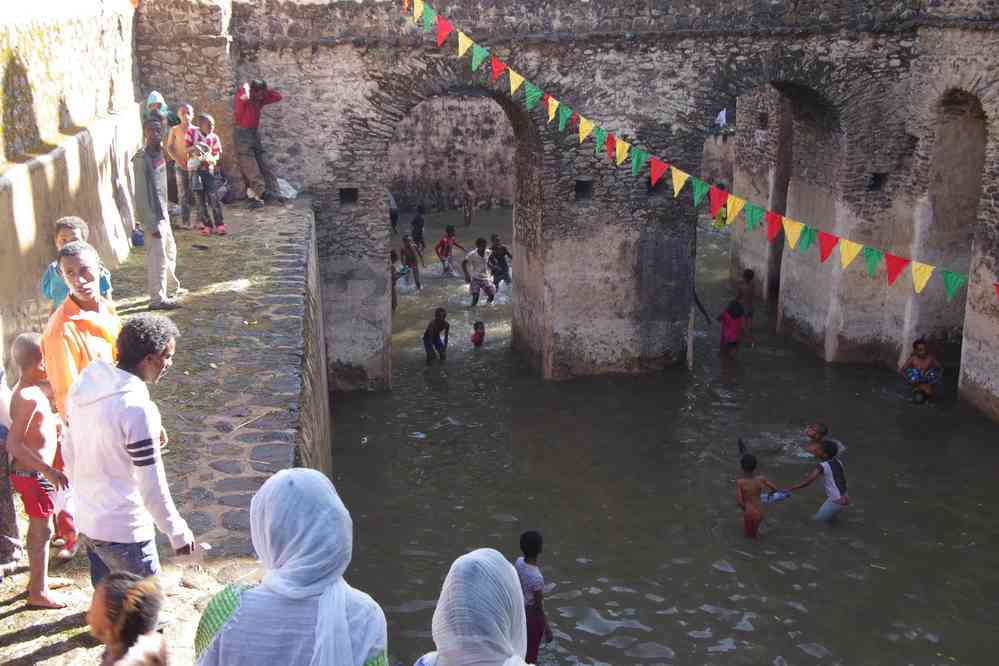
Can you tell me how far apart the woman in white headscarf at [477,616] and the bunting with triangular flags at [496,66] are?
1045cm

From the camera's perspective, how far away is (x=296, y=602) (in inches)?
114

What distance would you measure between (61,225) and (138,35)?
673cm

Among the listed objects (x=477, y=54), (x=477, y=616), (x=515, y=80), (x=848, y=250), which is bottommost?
(x=848, y=250)

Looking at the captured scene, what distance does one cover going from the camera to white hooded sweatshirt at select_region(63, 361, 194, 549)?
3924 millimetres

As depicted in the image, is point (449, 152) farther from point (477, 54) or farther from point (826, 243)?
point (826, 243)

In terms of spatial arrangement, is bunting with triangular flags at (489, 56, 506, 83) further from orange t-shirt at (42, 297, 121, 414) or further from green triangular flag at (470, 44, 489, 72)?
orange t-shirt at (42, 297, 121, 414)

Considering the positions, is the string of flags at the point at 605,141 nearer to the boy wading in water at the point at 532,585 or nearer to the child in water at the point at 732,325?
the child in water at the point at 732,325

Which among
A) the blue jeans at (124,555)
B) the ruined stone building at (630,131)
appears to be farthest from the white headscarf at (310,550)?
the ruined stone building at (630,131)

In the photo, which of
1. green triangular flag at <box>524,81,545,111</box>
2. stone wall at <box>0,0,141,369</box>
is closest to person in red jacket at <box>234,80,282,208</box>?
stone wall at <box>0,0,141,369</box>

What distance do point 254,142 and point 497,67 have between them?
311 cm

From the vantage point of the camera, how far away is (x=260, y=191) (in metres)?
13.0

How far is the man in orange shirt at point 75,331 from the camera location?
198 inches

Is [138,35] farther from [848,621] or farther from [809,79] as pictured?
[848,621]

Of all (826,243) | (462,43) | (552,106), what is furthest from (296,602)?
(552,106)
